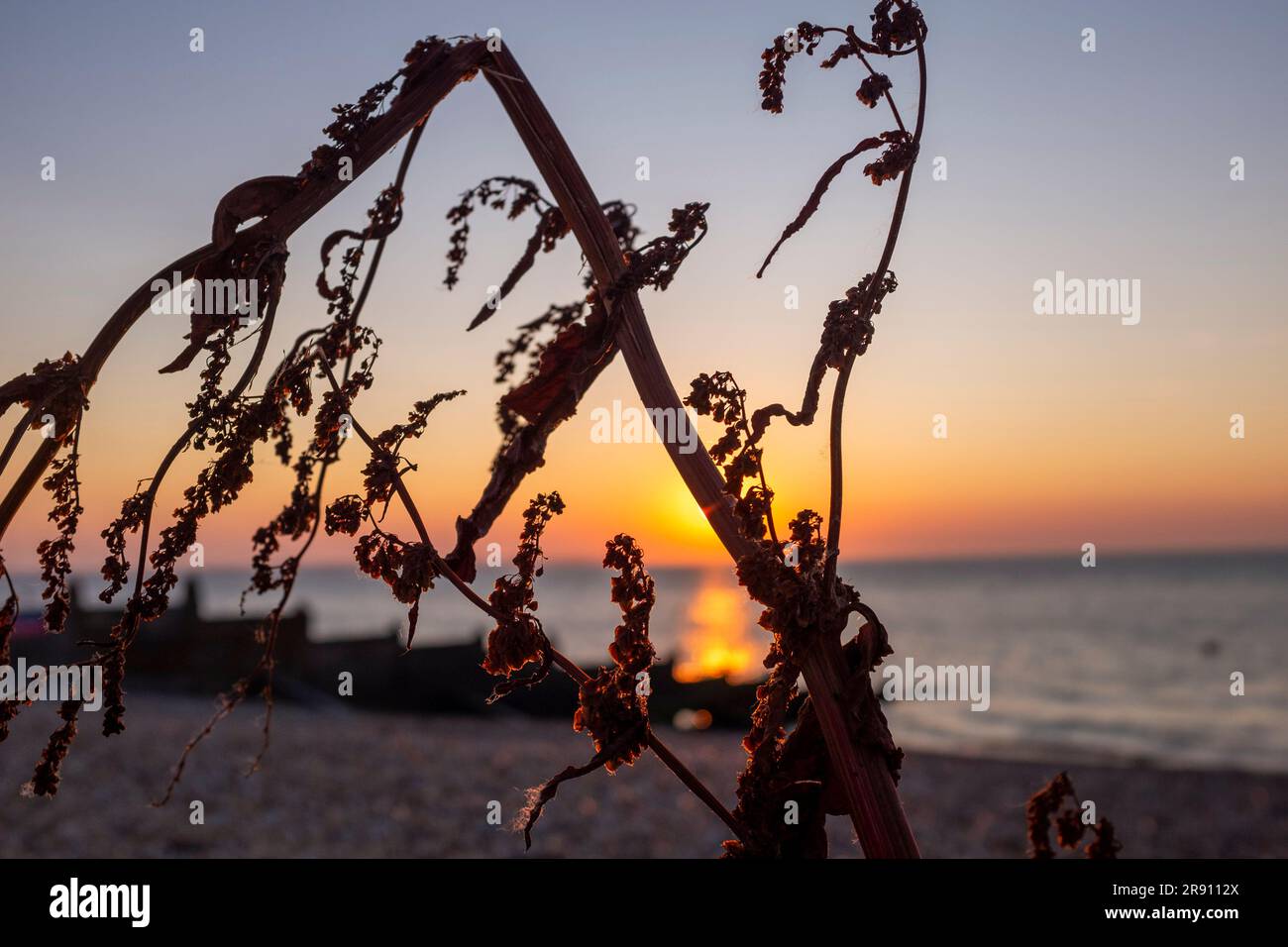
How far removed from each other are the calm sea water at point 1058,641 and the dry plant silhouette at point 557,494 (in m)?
0.26

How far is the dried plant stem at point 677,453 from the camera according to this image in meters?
1.48

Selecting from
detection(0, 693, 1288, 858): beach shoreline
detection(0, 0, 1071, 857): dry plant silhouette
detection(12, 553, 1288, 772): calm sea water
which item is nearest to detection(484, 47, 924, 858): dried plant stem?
detection(0, 0, 1071, 857): dry plant silhouette

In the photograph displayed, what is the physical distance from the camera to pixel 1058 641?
60.2 meters

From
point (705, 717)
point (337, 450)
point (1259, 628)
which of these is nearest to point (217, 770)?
point (337, 450)

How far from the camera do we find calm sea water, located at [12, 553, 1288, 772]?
33.6m

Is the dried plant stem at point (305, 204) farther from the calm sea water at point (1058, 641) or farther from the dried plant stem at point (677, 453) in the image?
the calm sea water at point (1058, 641)

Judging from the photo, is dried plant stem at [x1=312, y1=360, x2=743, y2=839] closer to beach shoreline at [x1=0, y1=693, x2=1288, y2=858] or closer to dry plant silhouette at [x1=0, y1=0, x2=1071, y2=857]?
dry plant silhouette at [x1=0, y1=0, x2=1071, y2=857]

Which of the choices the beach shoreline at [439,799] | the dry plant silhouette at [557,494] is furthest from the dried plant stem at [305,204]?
the beach shoreline at [439,799]

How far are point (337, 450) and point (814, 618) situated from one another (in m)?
0.87

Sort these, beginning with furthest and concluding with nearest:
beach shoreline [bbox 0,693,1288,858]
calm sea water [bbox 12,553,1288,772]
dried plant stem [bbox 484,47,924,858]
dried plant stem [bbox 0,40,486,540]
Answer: calm sea water [bbox 12,553,1288,772], beach shoreline [bbox 0,693,1288,858], dried plant stem [bbox 484,47,924,858], dried plant stem [bbox 0,40,486,540]

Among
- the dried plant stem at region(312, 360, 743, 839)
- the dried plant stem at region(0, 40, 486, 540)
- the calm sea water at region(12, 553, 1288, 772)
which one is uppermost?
the dried plant stem at region(0, 40, 486, 540)

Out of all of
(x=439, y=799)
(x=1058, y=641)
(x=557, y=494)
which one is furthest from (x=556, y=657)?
(x=1058, y=641)

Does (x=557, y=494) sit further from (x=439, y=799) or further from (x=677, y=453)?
(x=439, y=799)
